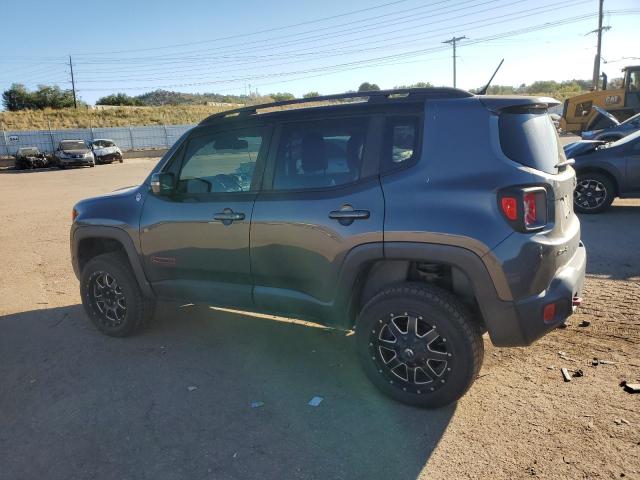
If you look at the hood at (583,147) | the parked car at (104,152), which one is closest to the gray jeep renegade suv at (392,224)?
the hood at (583,147)

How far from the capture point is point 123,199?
457cm

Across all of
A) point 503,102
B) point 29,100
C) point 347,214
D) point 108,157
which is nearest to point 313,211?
point 347,214

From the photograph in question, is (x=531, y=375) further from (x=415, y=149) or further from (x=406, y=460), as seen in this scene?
(x=415, y=149)

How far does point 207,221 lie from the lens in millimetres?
3975

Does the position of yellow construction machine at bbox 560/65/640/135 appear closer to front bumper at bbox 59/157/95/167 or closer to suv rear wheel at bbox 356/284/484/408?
suv rear wheel at bbox 356/284/484/408

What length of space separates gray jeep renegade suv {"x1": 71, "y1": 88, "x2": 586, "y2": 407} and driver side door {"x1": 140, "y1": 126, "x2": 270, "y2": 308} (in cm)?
1

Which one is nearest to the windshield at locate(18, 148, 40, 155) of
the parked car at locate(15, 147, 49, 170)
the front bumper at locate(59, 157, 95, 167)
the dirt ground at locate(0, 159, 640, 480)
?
the parked car at locate(15, 147, 49, 170)

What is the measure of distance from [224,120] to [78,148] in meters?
31.0

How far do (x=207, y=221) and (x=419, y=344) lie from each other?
6.16ft

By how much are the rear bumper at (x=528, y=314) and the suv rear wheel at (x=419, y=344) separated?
0.16 metres

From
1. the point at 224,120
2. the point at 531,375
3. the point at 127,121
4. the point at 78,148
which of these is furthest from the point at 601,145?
the point at 127,121

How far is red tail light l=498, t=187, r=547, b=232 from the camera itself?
2840 mm

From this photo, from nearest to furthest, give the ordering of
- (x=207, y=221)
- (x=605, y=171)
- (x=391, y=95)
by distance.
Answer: (x=391, y=95) → (x=207, y=221) → (x=605, y=171)

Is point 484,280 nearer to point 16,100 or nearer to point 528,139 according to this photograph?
point 528,139
